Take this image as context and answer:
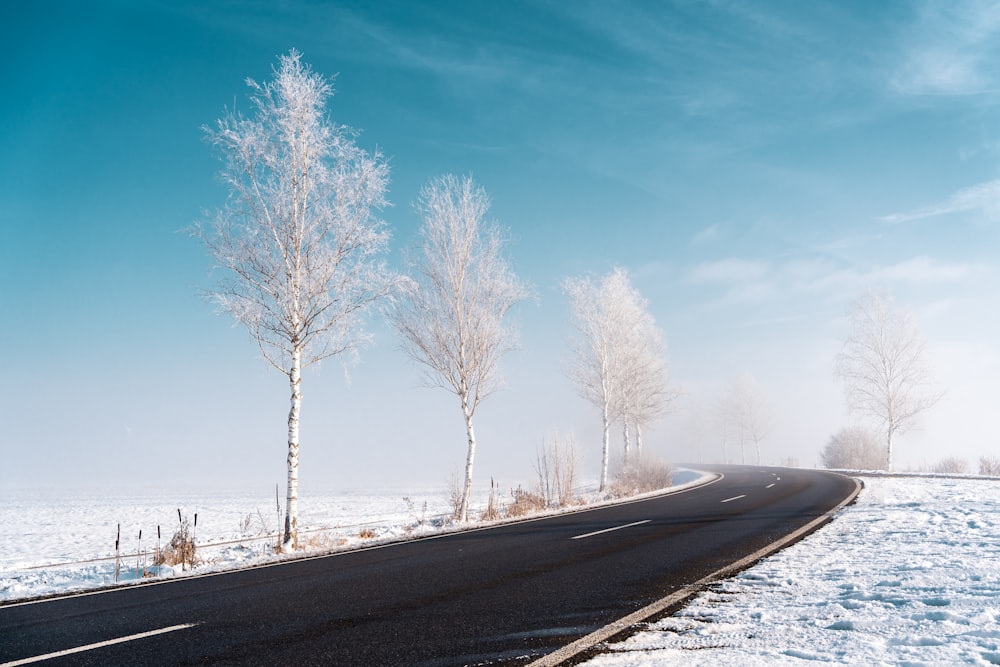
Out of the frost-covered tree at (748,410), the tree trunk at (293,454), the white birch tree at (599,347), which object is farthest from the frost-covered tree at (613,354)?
the frost-covered tree at (748,410)

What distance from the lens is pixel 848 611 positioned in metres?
5.29

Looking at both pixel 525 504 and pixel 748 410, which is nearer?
pixel 525 504

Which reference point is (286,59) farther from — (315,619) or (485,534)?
(315,619)

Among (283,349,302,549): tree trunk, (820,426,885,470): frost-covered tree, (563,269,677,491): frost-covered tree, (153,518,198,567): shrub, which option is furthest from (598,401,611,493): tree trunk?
(820,426,885,470): frost-covered tree

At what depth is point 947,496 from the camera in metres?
17.0

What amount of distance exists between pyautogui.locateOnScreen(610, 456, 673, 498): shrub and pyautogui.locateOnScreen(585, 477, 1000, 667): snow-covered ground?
15.5m

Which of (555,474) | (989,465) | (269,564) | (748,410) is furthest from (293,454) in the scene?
(748,410)

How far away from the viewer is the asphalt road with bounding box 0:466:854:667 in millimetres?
4691

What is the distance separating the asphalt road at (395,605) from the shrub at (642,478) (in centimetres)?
1376

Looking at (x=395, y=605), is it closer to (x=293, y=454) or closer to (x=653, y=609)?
(x=653, y=609)

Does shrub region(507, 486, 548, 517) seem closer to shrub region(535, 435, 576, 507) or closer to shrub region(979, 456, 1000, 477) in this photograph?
shrub region(535, 435, 576, 507)

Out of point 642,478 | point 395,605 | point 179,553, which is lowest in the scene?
point 642,478

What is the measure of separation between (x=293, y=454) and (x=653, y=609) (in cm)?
1016

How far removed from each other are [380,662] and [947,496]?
1870 cm
